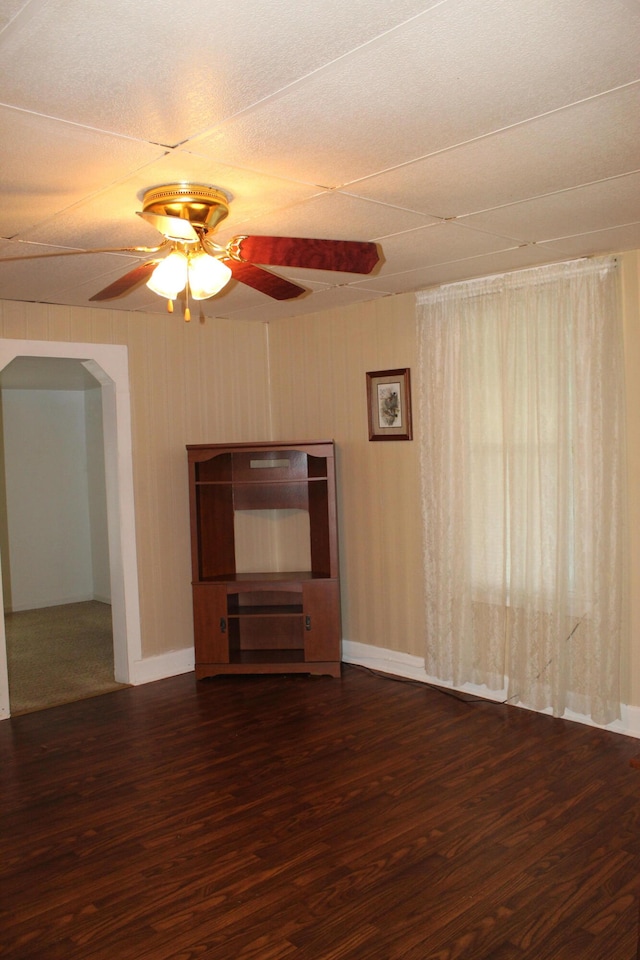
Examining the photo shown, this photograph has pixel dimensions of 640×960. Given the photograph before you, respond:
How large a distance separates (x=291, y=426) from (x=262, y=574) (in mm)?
1072

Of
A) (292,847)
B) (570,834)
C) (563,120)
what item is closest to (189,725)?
(292,847)

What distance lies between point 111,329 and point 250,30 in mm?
3502

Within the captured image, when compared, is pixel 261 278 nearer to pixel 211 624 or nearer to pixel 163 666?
pixel 211 624

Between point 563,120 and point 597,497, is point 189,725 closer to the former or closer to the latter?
point 597,497

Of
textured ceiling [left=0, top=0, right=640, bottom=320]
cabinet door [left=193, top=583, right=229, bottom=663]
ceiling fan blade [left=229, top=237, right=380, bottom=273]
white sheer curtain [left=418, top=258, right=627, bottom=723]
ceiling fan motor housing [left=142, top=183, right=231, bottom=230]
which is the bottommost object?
cabinet door [left=193, top=583, right=229, bottom=663]

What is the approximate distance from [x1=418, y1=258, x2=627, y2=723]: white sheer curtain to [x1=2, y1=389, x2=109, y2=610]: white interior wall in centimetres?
453

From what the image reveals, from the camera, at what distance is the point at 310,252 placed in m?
2.52

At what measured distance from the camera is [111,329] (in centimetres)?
498

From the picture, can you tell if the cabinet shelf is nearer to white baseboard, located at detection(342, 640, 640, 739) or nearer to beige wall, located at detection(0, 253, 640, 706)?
beige wall, located at detection(0, 253, 640, 706)

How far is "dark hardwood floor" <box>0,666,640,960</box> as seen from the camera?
2.49 metres

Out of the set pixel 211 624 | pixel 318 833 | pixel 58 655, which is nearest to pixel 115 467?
pixel 211 624

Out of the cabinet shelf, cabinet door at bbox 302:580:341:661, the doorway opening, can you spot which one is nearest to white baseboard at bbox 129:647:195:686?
the doorway opening

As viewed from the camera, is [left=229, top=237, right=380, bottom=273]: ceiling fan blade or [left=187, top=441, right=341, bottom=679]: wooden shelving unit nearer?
[left=229, top=237, right=380, bottom=273]: ceiling fan blade

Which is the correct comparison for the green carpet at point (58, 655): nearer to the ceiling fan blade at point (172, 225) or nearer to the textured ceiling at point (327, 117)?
the textured ceiling at point (327, 117)
